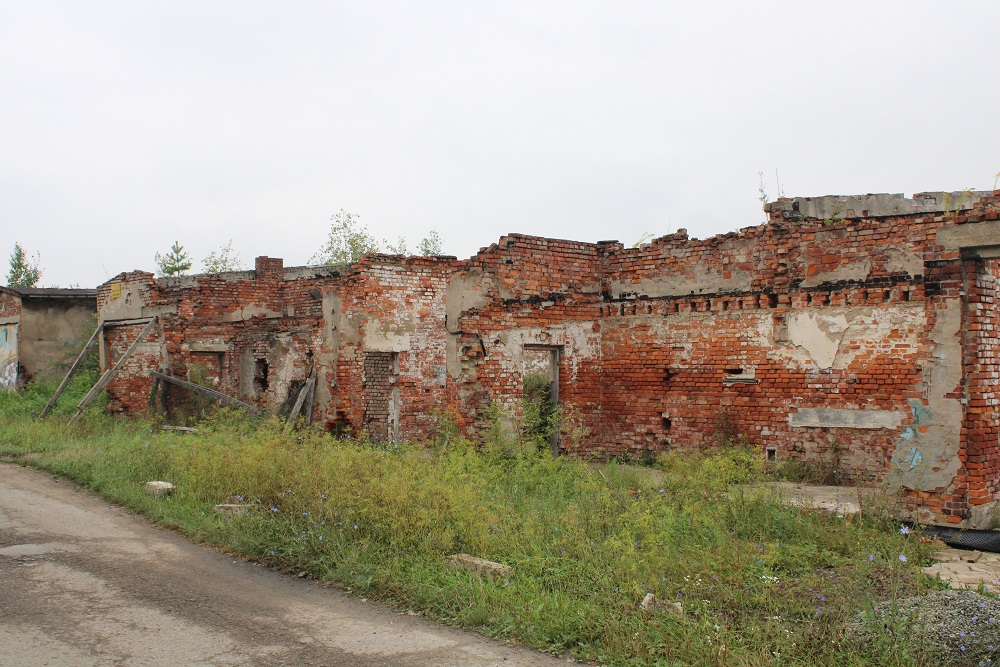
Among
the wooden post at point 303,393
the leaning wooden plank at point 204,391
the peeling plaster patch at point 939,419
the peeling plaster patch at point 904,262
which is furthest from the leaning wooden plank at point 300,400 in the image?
the peeling plaster patch at point 904,262

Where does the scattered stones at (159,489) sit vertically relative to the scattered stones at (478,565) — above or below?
above

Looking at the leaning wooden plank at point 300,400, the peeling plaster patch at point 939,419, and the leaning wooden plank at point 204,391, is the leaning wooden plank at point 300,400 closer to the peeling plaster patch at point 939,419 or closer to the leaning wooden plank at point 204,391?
the leaning wooden plank at point 204,391

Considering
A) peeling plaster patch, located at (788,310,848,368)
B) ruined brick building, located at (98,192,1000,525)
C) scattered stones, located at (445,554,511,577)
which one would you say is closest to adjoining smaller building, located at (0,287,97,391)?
ruined brick building, located at (98,192,1000,525)

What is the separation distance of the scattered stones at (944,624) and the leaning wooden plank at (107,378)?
1310 cm

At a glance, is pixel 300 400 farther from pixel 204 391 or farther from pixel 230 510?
pixel 230 510

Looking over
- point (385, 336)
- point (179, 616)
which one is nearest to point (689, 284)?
point (385, 336)

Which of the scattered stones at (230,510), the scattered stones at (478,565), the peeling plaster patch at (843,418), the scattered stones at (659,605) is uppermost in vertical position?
the peeling plaster patch at (843,418)

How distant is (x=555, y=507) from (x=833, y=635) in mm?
3684

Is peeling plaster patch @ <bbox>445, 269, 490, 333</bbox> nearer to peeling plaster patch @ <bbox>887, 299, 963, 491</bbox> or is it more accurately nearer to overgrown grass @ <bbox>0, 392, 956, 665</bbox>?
overgrown grass @ <bbox>0, 392, 956, 665</bbox>

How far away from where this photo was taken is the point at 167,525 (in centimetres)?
782

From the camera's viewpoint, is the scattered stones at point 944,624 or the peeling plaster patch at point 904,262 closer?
the scattered stones at point 944,624

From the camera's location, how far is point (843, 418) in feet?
31.9

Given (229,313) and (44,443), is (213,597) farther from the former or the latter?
(229,313)

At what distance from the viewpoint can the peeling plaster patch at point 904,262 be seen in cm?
908
